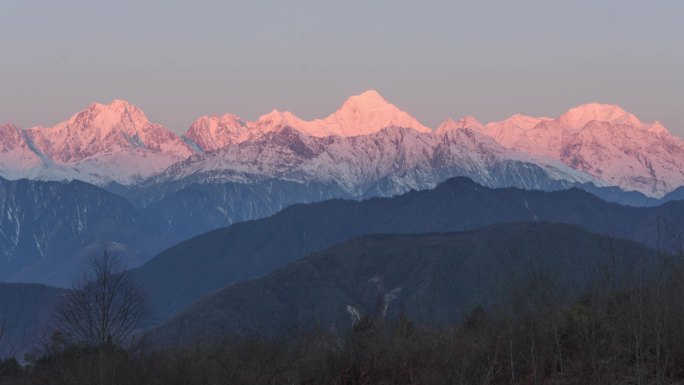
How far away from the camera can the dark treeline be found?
4441cm

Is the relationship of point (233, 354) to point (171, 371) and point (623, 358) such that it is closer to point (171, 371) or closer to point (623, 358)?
point (171, 371)

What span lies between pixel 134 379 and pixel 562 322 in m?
23.0

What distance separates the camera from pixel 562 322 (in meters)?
50.2

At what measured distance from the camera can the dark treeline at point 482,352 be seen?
146 feet

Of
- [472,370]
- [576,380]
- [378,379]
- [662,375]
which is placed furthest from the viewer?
[378,379]

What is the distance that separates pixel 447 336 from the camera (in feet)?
181

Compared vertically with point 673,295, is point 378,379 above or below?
below

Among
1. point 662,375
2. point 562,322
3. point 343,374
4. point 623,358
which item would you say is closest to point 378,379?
point 343,374

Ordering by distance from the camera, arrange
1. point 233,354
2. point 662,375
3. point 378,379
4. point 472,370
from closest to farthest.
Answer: point 662,375 → point 472,370 → point 378,379 → point 233,354

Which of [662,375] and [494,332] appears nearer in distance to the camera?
[662,375]

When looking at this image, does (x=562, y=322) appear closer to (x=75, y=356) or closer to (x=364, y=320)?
(x=364, y=320)

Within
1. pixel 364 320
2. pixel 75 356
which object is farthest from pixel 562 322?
pixel 75 356

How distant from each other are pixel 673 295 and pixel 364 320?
22269 millimetres

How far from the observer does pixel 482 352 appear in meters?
48.8
